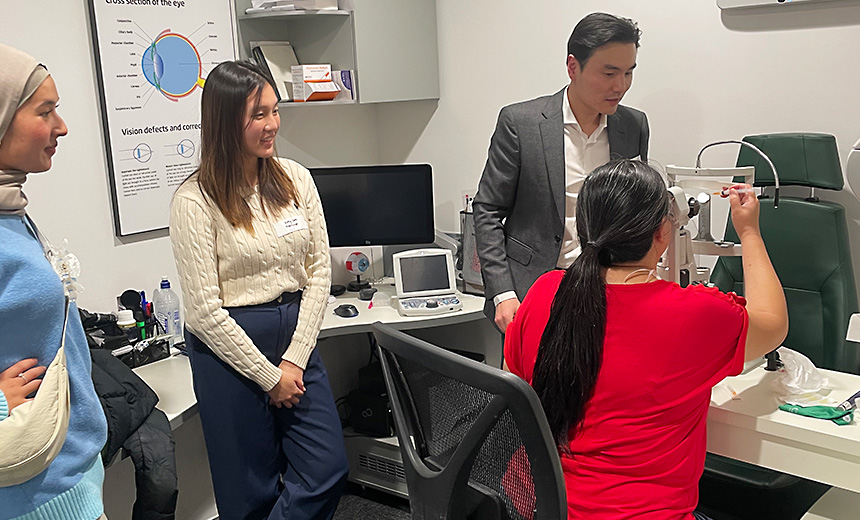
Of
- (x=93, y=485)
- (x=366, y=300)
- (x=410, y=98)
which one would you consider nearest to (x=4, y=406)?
(x=93, y=485)

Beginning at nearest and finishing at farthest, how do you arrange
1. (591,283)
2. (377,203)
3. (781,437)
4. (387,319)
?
1. (591,283)
2. (781,437)
3. (387,319)
4. (377,203)

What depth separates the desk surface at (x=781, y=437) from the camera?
4.97 ft

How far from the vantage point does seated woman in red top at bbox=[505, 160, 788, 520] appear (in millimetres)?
1413

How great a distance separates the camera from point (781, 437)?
62.1 inches

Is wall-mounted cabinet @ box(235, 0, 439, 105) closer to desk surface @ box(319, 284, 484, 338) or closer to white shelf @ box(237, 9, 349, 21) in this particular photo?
white shelf @ box(237, 9, 349, 21)

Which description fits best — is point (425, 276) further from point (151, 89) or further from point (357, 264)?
point (151, 89)

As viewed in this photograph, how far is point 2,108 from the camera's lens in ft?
4.42

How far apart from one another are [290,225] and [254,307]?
0.83 ft

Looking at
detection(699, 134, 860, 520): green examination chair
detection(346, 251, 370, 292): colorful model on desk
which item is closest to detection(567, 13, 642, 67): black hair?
detection(699, 134, 860, 520): green examination chair

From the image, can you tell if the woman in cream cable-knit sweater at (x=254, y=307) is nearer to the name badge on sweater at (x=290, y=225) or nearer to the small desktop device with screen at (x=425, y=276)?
the name badge on sweater at (x=290, y=225)

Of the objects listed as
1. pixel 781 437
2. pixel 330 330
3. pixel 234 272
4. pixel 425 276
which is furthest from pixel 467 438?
pixel 425 276

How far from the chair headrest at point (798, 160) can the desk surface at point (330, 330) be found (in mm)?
1097

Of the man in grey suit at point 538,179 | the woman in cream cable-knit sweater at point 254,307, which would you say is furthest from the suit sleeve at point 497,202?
the woman in cream cable-knit sweater at point 254,307

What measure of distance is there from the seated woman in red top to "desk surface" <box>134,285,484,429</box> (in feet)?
4.12
